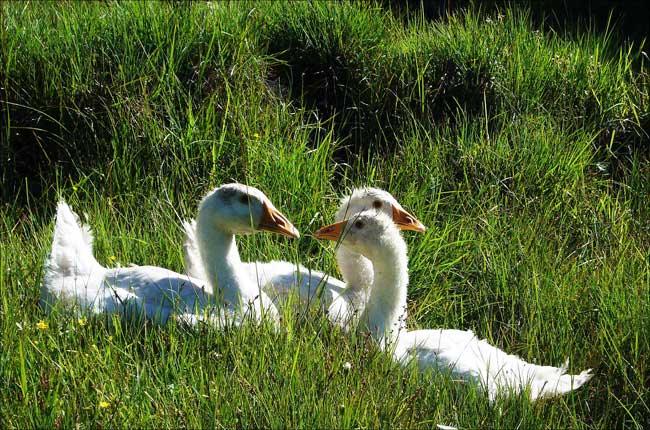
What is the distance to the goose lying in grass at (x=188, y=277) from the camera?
482 cm

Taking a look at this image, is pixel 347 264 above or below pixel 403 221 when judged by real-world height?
below

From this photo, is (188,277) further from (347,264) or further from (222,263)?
(347,264)

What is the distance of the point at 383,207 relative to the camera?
5535 mm

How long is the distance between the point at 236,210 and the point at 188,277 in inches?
16.4

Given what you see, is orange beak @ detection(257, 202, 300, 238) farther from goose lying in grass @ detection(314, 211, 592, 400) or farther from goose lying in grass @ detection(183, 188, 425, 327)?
goose lying in grass @ detection(183, 188, 425, 327)

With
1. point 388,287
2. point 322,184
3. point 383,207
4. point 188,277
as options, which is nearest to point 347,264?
point 383,207

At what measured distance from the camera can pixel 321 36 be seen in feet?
24.5

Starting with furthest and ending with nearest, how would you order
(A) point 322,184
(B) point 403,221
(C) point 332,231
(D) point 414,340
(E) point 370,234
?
(A) point 322,184
(B) point 403,221
(C) point 332,231
(E) point 370,234
(D) point 414,340

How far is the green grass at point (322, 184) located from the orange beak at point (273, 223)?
47cm

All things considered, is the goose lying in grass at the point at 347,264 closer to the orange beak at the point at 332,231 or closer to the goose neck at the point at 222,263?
the orange beak at the point at 332,231

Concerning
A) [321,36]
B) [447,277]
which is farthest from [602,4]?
[447,277]

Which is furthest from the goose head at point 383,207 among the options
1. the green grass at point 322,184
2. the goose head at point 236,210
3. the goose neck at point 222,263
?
the goose neck at point 222,263

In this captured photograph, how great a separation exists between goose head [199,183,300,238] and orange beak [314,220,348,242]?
0.65 ft

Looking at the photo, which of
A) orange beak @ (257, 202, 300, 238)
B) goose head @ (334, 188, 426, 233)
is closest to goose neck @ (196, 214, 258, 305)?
orange beak @ (257, 202, 300, 238)
